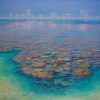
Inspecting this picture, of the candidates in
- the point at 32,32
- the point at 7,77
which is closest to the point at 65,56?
the point at 32,32

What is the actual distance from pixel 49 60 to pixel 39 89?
0.84 ft

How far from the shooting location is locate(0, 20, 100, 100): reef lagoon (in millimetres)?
1843

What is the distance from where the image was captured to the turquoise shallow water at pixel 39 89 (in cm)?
183

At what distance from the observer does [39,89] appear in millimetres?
1844

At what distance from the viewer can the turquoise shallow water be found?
1.83 m

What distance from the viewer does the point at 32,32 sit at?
2021mm

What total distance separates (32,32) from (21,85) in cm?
47

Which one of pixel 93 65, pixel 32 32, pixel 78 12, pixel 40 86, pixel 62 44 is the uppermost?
pixel 78 12

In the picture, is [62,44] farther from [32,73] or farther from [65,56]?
[32,73]

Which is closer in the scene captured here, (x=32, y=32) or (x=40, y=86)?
(x=40, y=86)

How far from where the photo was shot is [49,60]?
1.92 meters

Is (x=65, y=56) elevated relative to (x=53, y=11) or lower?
lower

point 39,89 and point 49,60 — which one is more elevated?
point 49,60

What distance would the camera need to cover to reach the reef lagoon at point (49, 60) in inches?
72.6
